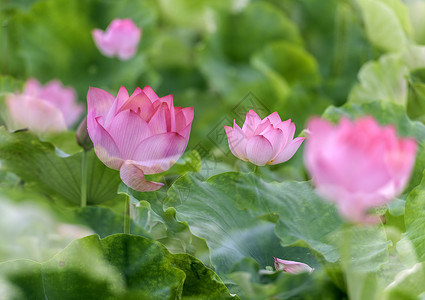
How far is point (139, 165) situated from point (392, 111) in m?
0.38

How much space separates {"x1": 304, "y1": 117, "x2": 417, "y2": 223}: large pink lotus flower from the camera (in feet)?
1.00

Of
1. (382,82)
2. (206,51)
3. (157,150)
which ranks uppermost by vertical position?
(157,150)

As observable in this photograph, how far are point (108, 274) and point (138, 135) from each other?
11cm

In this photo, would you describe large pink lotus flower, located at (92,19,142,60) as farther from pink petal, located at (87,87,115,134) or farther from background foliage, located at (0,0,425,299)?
pink petal, located at (87,87,115,134)

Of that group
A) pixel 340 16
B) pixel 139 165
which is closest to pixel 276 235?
pixel 139 165

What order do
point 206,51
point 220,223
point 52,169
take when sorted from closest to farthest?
1. point 220,223
2. point 52,169
3. point 206,51

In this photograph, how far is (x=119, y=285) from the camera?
0.49 metres

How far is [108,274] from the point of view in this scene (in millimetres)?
493

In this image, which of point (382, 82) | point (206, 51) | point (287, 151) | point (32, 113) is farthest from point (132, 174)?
Result: point (206, 51)

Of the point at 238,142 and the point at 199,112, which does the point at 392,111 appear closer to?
the point at 238,142

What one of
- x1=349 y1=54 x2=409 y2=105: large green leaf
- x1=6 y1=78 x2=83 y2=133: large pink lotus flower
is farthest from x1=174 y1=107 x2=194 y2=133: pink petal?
x1=349 y1=54 x2=409 y2=105: large green leaf

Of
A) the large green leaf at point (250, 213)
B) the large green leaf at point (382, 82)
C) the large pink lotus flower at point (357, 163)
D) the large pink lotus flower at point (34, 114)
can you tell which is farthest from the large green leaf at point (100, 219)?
the large green leaf at point (382, 82)

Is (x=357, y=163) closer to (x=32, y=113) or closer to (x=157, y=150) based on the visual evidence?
(x=157, y=150)

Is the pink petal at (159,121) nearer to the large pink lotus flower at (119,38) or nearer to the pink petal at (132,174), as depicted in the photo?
the pink petal at (132,174)
